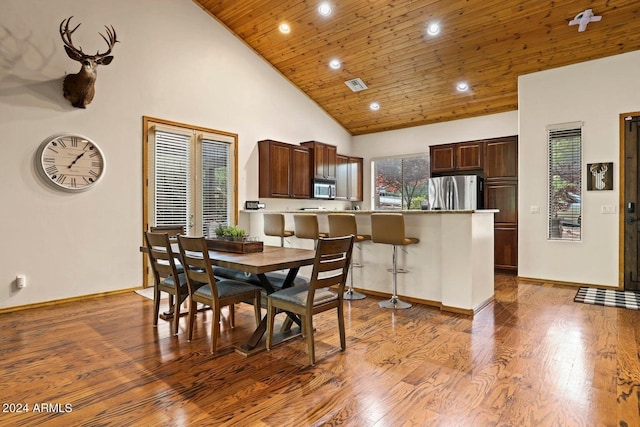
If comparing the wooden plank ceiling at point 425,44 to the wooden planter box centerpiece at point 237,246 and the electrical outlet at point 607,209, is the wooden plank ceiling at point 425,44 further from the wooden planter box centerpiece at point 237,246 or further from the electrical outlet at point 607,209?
the wooden planter box centerpiece at point 237,246

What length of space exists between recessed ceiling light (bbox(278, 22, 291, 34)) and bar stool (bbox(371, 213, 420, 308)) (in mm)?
3581

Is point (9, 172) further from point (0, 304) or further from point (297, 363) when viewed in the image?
point (297, 363)

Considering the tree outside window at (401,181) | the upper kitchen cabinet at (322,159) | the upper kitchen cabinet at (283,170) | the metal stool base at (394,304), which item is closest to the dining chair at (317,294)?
the metal stool base at (394,304)

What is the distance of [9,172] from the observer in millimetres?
3916

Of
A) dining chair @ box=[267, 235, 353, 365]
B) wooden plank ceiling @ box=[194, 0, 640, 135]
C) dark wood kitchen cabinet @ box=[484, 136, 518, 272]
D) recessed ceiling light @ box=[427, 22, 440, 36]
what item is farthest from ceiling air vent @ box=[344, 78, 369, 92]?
dining chair @ box=[267, 235, 353, 365]

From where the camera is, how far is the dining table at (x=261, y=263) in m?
2.48

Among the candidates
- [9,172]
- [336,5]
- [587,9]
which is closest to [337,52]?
[336,5]

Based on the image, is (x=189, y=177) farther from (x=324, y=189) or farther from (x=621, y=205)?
(x=621, y=205)

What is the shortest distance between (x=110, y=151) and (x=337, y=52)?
12.6ft

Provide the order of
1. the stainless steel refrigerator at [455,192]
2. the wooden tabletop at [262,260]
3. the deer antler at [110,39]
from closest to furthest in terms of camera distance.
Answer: the wooden tabletop at [262,260] → the deer antler at [110,39] → the stainless steel refrigerator at [455,192]

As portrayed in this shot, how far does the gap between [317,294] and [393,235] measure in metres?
1.54

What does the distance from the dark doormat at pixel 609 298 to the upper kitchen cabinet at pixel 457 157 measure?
2.72m

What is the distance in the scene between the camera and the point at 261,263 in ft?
8.30

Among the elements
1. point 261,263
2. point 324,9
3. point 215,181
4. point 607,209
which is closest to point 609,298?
point 607,209
